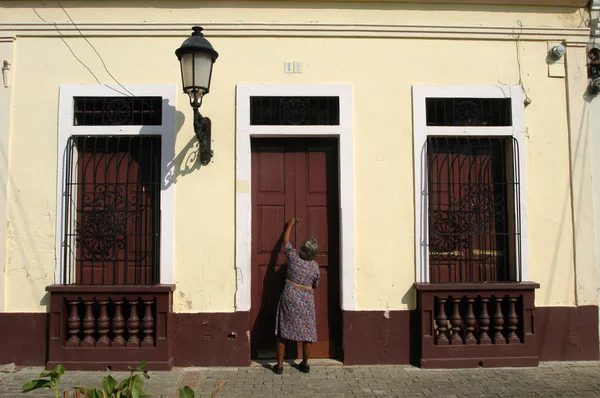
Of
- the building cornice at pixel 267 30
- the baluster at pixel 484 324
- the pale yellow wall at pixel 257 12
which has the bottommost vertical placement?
the baluster at pixel 484 324

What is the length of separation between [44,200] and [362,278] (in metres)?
3.61

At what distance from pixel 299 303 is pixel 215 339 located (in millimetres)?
1061

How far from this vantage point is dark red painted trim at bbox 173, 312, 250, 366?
539cm

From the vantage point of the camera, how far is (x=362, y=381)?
4973mm

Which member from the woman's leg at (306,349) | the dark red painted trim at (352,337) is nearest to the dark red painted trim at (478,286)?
the dark red painted trim at (352,337)

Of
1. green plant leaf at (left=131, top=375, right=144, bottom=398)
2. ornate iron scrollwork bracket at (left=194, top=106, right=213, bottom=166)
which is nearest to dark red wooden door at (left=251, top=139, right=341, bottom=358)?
ornate iron scrollwork bracket at (left=194, top=106, right=213, bottom=166)

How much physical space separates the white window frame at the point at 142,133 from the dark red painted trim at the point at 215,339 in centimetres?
54

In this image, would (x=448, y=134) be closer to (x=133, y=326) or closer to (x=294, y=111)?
(x=294, y=111)

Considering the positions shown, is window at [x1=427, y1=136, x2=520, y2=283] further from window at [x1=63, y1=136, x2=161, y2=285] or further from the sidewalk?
window at [x1=63, y1=136, x2=161, y2=285]

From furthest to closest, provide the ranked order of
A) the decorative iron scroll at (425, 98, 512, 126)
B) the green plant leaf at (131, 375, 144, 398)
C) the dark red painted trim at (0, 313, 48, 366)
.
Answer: the decorative iron scroll at (425, 98, 512, 126) → the dark red painted trim at (0, 313, 48, 366) → the green plant leaf at (131, 375, 144, 398)

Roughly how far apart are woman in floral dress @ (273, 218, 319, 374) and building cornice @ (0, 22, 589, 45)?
2395 millimetres

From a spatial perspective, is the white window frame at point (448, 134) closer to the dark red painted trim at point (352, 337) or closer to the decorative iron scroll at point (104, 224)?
the dark red painted trim at point (352, 337)

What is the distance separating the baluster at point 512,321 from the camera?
5438 mm

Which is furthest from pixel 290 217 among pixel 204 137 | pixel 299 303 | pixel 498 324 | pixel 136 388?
pixel 136 388
